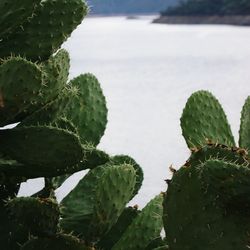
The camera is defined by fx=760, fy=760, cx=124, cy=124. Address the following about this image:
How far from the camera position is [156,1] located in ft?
361

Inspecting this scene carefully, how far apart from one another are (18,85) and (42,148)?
15 cm

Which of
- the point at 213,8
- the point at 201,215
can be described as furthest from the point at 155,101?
the point at 213,8

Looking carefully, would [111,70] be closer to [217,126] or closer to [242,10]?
[217,126]

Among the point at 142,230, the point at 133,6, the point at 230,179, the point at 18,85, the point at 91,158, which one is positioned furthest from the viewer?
the point at 133,6

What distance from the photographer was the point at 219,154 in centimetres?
102

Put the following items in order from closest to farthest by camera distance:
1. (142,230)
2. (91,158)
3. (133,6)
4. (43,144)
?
1. (43,144)
2. (91,158)
3. (142,230)
4. (133,6)

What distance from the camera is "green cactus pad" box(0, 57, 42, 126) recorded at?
1.07 metres

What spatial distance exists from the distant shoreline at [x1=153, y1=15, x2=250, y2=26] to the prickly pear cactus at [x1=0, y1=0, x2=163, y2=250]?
46.2 metres

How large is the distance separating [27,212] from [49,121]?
0.21 meters

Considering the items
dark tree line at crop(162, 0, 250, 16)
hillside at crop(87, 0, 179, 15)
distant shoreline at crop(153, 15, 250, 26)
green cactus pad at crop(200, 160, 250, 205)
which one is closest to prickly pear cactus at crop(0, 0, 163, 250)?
green cactus pad at crop(200, 160, 250, 205)

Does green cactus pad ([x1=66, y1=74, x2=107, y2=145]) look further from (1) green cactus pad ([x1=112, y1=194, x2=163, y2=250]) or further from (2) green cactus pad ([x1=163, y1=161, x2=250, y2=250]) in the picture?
(2) green cactus pad ([x1=163, y1=161, x2=250, y2=250])

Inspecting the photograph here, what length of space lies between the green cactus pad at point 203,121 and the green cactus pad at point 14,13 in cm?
38

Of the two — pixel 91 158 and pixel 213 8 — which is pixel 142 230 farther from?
pixel 213 8

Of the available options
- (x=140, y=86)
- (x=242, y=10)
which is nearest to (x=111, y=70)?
(x=140, y=86)
